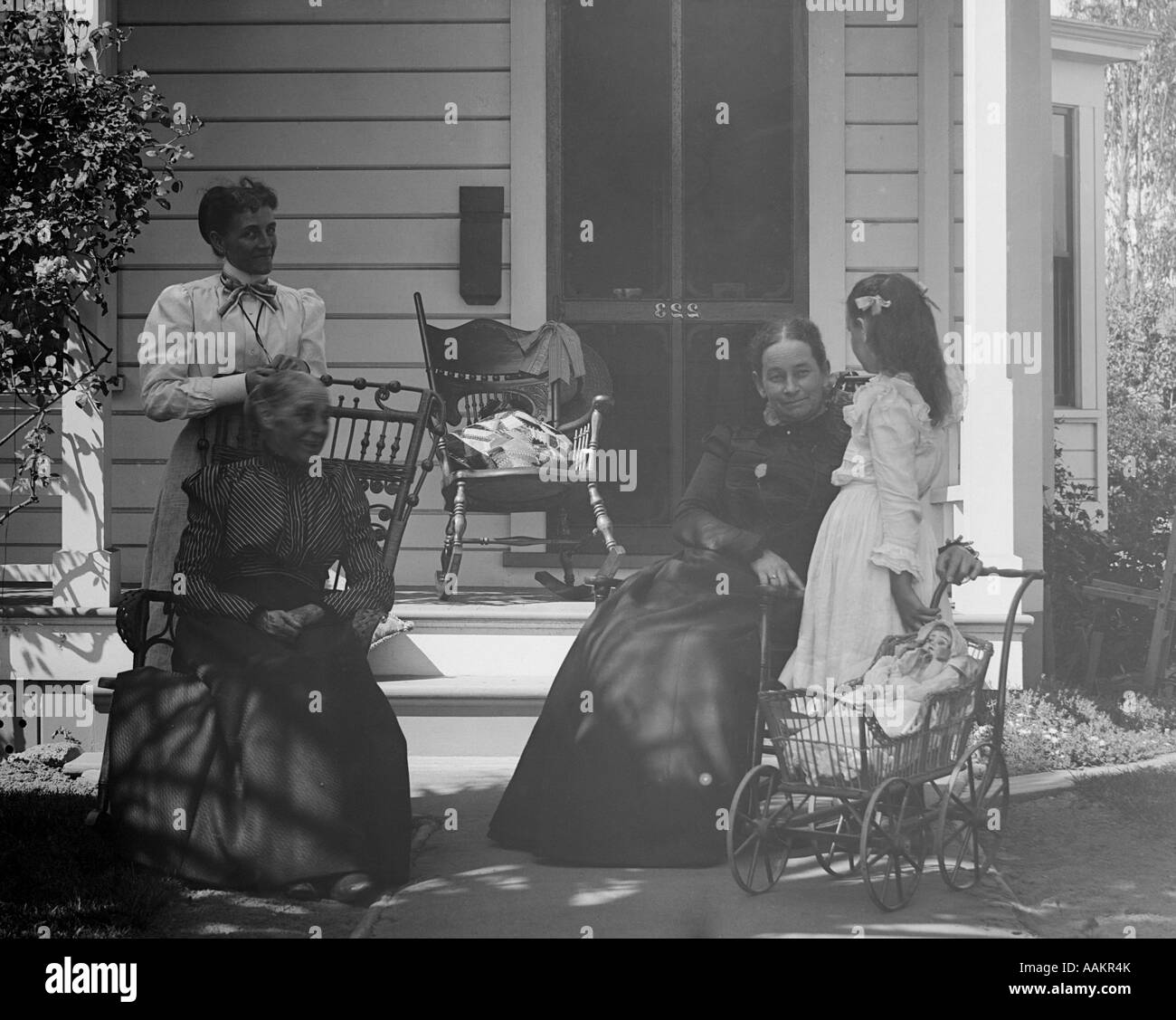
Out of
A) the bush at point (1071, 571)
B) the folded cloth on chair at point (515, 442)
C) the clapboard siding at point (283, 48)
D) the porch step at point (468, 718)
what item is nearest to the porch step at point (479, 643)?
the porch step at point (468, 718)

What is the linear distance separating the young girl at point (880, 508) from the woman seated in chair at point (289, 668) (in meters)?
1.03

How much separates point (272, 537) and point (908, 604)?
5.00 feet

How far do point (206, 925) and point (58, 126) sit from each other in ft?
8.00

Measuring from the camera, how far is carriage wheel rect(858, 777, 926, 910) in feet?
9.32

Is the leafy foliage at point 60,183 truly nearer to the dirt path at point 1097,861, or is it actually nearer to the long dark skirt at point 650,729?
the long dark skirt at point 650,729

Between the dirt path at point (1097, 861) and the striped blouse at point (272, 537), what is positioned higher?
the striped blouse at point (272, 537)

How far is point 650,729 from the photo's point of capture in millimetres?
3240

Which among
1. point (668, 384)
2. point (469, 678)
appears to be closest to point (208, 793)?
point (469, 678)

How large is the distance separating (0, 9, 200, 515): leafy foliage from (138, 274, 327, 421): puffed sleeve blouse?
74 cm

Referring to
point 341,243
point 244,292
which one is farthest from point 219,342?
point 341,243

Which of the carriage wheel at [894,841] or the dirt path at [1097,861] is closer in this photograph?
the carriage wheel at [894,841]

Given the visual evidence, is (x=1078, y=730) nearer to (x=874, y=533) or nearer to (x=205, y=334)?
(x=874, y=533)

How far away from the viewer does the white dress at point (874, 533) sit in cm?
312

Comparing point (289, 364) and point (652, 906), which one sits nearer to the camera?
point (652, 906)
